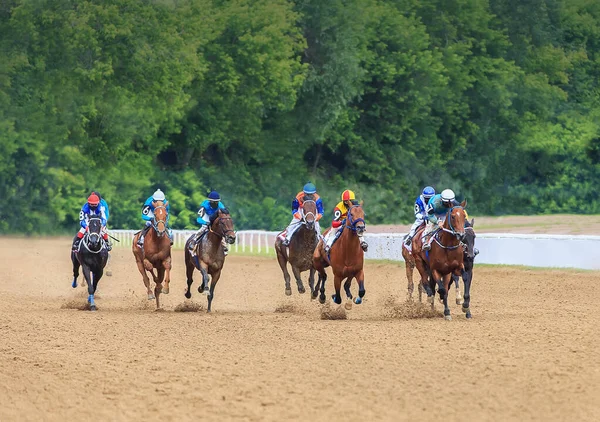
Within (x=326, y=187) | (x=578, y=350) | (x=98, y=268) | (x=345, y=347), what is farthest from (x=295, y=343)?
(x=326, y=187)

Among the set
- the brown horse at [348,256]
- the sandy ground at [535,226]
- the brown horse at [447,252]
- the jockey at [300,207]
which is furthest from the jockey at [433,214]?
the sandy ground at [535,226]

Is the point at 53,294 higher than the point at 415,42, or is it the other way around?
the point at 415,42

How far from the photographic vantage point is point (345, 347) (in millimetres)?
16031

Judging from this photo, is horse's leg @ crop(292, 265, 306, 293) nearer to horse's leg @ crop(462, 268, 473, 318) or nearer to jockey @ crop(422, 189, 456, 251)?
jockey @ crop(422, 189, 456, 251)

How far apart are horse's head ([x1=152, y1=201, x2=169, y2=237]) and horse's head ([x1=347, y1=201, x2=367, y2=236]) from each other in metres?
4.08

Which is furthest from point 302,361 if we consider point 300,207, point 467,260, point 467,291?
point 300,207

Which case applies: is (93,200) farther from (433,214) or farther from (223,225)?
(433,214)

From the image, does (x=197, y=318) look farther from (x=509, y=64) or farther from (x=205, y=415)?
(x=509, y=64)

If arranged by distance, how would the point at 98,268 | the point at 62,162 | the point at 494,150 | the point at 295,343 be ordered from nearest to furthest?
the point at 295,343, the point at 98,268, the point at 62,162, the point at 494,150

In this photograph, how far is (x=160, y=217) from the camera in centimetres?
2198

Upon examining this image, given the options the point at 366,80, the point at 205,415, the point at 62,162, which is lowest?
the point at 205,415

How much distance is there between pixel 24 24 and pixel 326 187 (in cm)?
1654

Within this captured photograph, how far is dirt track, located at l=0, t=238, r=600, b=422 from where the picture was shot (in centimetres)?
1187

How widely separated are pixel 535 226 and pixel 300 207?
32831 millimetres
